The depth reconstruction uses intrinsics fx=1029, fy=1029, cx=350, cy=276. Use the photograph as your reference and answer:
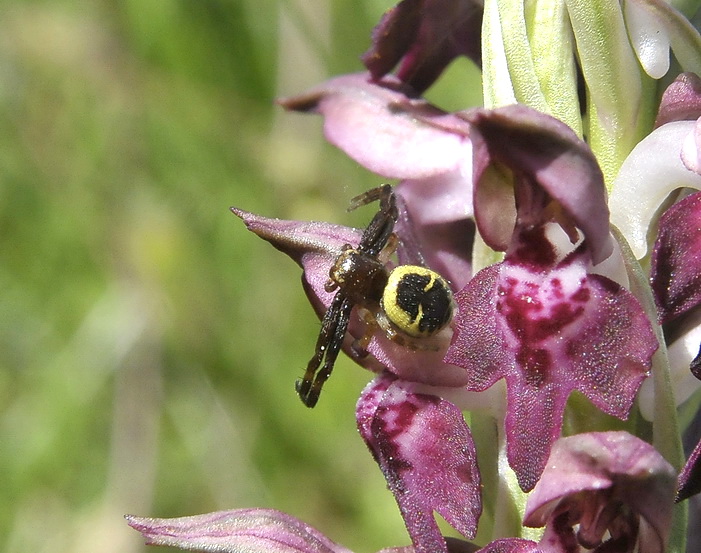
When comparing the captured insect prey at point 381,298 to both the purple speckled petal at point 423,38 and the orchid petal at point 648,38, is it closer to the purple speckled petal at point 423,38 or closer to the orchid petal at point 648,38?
the purple speckled petal at point 423,38

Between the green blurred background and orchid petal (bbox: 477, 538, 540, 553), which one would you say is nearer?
orchid petal (bbox: 477, 538, 540, 553)

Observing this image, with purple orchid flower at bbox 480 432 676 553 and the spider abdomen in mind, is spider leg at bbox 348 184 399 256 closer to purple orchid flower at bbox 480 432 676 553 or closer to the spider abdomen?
the spider abdomen

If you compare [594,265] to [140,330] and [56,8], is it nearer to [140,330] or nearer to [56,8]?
[140,330]

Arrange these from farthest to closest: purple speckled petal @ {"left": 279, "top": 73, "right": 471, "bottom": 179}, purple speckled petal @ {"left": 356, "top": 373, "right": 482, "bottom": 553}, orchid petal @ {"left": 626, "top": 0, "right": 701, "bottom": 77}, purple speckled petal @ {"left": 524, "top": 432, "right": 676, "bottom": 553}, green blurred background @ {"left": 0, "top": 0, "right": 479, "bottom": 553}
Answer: green blurred background @ {"left": 0, "top": 0, "right": 479, "bottom": 553}
purple speckled petal @ {"left": 279, "top": 73, "right": 471, "bottom": 179}
orchid petal @ {"left": 626, "top": 0, "right": 701, "bottom": 77}
purple speckled petal @ {"left": 356, "top": 373, "right": 482, "bottom": 553}
purple speckled petal @ {"left": 524, "top": 432, "right": 676, "bottom": 553}

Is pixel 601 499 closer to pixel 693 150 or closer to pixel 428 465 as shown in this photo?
pixel 428 465

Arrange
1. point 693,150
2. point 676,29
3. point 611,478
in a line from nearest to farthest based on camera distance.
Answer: point 611,478 < point 693,150 < point 676,29

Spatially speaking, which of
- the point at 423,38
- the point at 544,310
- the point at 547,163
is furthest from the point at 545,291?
the point at 423,38

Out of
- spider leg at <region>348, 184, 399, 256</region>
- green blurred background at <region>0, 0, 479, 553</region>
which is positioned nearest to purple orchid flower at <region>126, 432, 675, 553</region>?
spider leg at <region>348, 184, 399, 256</region>

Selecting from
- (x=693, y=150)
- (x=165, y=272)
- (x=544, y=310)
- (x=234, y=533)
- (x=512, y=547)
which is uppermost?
(x=693, y=150)
